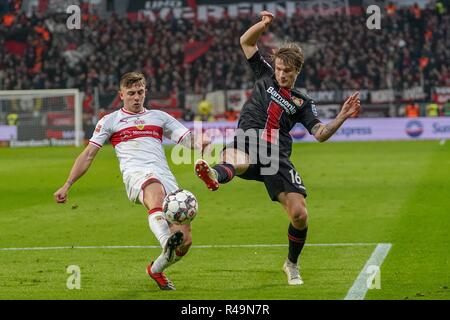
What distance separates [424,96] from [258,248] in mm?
32447

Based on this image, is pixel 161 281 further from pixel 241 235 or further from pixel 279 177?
pixel 241 235

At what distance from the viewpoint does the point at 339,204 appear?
18.2m

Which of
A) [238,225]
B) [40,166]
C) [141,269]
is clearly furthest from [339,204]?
[40,166]

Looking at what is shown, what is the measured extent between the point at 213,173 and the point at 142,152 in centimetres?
93

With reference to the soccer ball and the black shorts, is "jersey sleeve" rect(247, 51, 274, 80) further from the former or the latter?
the soccer ball

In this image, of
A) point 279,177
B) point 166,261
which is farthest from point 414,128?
point 166,261

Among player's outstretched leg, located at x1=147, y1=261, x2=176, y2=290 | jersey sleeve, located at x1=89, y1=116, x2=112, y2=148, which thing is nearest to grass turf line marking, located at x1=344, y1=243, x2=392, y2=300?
player's outstretched leg, located at x1=147, y1=261, x2=176, y2=290

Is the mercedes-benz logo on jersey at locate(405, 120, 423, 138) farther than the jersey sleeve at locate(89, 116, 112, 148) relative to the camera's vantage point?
Yes

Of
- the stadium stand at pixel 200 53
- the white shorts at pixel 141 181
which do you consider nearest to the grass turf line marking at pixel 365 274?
the white shorts at pixel 141 181

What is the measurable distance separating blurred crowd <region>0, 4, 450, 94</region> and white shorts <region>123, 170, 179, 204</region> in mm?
35288

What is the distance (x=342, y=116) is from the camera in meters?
9.43

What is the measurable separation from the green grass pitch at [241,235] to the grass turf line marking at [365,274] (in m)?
0.08

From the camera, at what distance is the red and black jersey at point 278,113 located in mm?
10141

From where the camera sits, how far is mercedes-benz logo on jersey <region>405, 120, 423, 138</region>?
4041 centimetres
